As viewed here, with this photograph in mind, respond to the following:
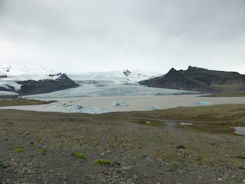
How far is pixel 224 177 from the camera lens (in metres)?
9.51

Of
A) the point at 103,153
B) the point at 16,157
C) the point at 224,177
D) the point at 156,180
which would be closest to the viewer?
the point at 156,180

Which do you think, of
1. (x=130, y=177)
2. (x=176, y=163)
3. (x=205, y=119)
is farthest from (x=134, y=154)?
(x=205, y=119)

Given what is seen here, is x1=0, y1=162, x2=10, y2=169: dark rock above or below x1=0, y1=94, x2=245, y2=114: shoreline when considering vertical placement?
above

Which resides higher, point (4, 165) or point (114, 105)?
point (4, 165)

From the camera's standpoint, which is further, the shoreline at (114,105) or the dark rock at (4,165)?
the shoreline at (114,105)

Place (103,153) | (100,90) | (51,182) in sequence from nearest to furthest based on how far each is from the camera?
(51,182), (103,153), (100,90)

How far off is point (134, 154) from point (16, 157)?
7086 mm

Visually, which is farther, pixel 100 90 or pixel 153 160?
pixel 100 90

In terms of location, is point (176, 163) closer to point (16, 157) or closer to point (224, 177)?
point (224, 177)

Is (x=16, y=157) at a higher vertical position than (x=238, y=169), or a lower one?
higher

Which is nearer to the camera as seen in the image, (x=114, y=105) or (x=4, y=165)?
(x=4, y=165)

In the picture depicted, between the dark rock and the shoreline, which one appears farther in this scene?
the shoreline

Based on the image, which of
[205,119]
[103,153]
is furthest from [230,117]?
[103,153]

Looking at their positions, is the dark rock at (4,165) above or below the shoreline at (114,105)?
above
